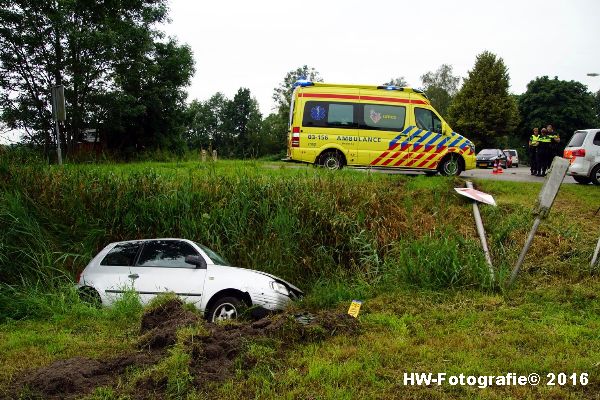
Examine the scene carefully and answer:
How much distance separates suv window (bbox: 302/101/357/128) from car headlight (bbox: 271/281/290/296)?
7215 millimetres

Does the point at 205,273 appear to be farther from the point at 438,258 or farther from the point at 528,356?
the point at 528,356

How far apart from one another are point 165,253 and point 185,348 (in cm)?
339

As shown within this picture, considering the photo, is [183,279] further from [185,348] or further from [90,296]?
[185,348]

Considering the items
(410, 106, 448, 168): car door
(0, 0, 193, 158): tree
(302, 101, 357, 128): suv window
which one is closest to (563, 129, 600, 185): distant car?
(410, 106, 448, 168): car door

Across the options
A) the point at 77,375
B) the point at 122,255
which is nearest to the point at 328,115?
the point at 122,255

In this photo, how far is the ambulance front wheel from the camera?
14712 mm

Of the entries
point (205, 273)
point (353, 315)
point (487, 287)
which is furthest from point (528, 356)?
point (205, 273)

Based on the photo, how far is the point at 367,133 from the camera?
14641mm

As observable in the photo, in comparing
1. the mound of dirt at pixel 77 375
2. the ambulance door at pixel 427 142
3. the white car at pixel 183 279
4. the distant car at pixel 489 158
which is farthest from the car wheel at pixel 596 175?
the distant car at pixel 489 158

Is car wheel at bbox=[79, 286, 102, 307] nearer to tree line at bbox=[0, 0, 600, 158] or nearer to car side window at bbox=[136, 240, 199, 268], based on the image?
car side window at bbox=[136, 240, 199, 268]

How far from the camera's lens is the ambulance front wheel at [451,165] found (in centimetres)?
1471

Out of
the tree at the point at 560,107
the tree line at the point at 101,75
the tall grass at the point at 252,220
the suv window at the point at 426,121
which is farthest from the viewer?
the tree at the point at 560,107

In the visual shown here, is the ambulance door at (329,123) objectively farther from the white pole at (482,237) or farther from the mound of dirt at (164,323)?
the mound of dirt at (164,323)

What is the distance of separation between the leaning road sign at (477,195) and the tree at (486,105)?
39.9 meters
